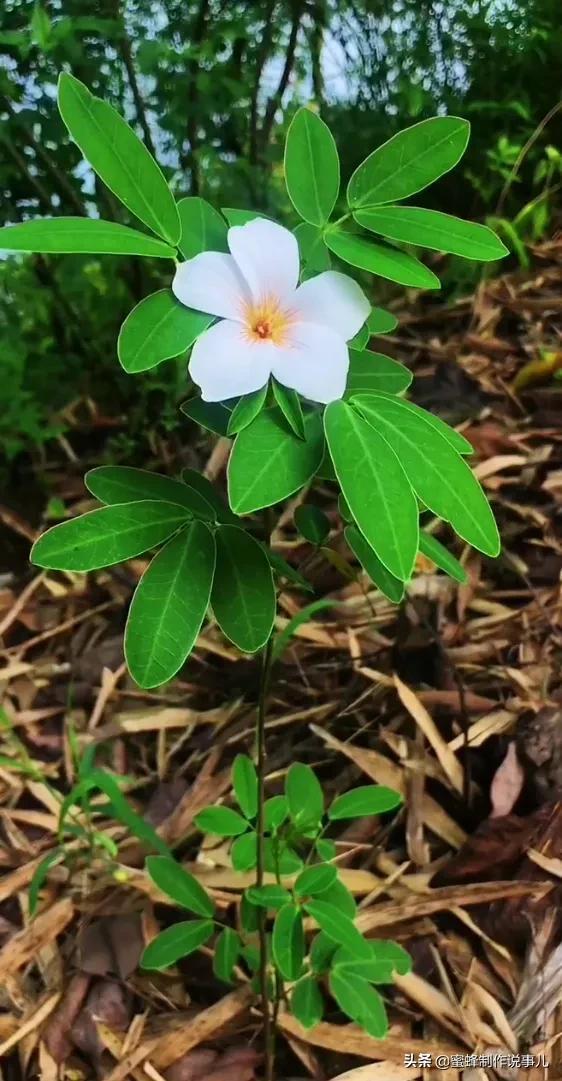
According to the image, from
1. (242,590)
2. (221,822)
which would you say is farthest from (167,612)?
(221,822)

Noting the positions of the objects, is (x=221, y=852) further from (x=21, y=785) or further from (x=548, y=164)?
(x=548, y=164)

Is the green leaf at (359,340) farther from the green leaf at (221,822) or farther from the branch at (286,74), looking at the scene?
the branch at (286,74)

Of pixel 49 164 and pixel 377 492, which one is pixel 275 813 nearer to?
pixel 377 492

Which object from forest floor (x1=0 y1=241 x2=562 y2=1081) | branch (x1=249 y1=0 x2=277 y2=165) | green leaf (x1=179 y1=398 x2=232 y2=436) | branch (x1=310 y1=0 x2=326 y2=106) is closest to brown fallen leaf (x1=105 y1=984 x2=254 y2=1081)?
forest floor (x1=0 y1=241 x2=562 y2=1081)

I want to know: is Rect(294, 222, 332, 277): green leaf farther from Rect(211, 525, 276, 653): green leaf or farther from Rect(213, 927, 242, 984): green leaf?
Rect(213, 927, 242, 984): green leaf

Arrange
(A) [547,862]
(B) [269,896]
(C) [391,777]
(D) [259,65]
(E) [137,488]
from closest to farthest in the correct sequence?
(E) [137,488] < (B) [269,896] < (A) [547,862] < (C) [391,777] < (D) [259,65]

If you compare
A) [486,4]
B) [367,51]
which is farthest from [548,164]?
[367,51]

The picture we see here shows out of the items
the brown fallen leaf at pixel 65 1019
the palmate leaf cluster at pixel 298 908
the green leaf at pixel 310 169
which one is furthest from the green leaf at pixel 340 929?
the green leaf at pixel 310 169

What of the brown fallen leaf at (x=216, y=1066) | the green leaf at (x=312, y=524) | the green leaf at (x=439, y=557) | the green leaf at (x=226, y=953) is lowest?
the brown fallen leaf at (x=216, y=1066)
